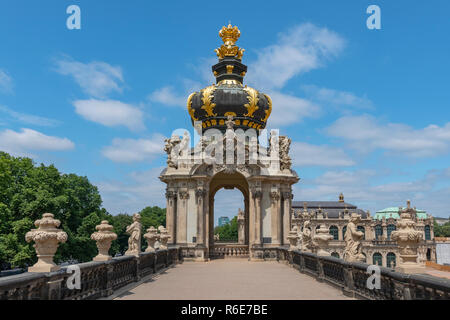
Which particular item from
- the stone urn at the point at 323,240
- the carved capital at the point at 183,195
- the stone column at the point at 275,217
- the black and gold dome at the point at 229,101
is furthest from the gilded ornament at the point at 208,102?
the stone urn at the point at 323,240

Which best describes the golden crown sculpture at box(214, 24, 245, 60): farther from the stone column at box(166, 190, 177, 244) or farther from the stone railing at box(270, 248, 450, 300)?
the stone railing at box(270, 248, 450, 300)

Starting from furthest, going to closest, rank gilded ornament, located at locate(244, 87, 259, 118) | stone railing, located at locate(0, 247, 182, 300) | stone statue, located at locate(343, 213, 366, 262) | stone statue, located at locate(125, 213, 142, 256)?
1. gilded ornament, located at locate(244, 87, 259, 118)
2. stone statue, located at locate(125, 213, 142, 256)
3. stone statue, located at locate(343, 213, 366, 262)
4. stone railing, located at locate(0, 247, 182, 300)

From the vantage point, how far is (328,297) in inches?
496

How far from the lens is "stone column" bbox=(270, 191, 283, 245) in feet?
87.7

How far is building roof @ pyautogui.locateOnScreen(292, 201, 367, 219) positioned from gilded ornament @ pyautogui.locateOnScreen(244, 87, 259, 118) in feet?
236

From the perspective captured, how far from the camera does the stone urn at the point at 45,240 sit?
9086 millimetres

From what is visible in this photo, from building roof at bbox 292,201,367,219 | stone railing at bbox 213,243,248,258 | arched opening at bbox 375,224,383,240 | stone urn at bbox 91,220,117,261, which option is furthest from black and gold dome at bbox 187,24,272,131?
arched opening at bbox 375,224,383,240

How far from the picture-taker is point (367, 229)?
316 feet

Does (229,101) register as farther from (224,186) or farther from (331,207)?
(331,207)

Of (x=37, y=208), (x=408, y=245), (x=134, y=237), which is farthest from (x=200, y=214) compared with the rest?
(x=408, y=245)

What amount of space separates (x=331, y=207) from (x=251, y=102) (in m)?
76.9

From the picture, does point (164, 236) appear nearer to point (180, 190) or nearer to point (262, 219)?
point (180, 190)
